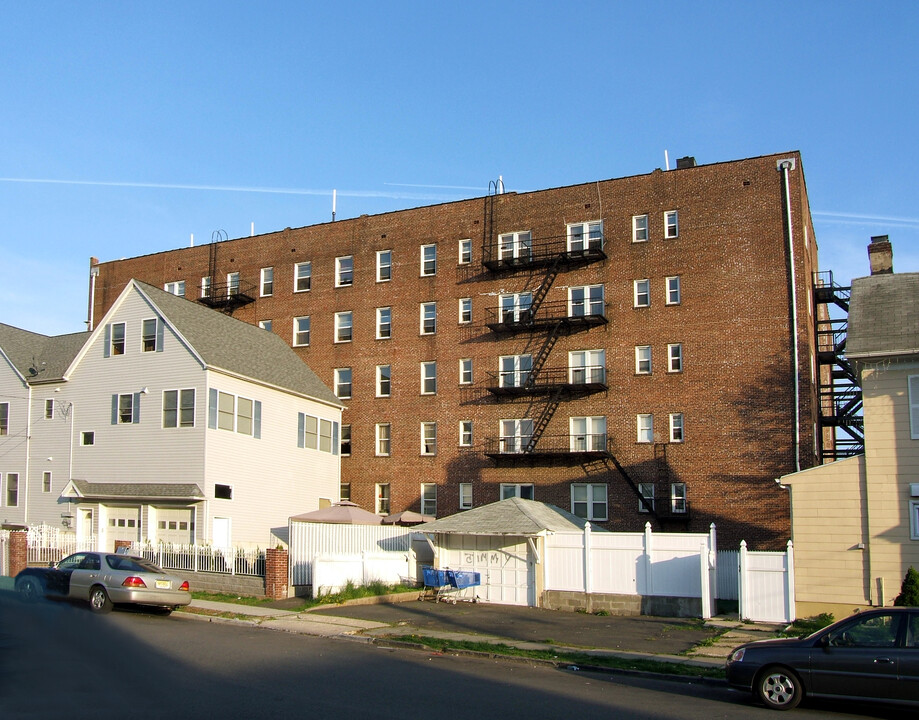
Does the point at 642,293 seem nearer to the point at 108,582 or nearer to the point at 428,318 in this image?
the point at 428,318

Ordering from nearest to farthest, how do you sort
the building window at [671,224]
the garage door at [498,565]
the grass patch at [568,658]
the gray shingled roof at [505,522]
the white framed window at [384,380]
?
the grass patch at [568,658] → the gray shingled roof at [505,522] → the garage door at [498,565] → the building window at [671,224] → the white framed window at [384,380]

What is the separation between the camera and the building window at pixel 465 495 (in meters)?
43.2

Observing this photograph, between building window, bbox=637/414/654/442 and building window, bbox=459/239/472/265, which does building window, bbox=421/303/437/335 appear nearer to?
building window, bbox=459/239/472/265

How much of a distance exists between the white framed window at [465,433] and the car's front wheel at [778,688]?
3052cm

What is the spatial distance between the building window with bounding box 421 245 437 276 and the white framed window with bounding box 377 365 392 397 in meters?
5.21

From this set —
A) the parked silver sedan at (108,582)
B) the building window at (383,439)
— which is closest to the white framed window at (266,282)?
the building window at (383,439)

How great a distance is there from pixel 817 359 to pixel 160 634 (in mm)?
33272

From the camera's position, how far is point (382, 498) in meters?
45.7

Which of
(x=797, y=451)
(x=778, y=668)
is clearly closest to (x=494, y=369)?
(x=797, y=451)

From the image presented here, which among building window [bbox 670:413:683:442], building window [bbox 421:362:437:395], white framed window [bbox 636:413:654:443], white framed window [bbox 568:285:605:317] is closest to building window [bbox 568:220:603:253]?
white framed window [bbox 568:285:605:317]

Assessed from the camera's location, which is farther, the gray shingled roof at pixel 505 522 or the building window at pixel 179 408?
the building window at pixel 179 408

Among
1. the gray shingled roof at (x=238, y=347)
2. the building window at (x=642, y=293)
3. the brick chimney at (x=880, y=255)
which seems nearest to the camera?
the brick chimney at (x=880, y=255)

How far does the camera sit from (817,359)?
138ft

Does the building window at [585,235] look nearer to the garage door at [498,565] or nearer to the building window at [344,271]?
the building window at [344,271]
